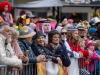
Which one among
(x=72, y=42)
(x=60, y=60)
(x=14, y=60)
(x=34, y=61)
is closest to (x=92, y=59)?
(x=72, y=42)

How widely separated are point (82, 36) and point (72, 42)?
108cm

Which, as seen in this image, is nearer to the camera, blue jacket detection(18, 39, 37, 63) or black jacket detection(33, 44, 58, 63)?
blue jacket detection(18, 39, 37, 63)

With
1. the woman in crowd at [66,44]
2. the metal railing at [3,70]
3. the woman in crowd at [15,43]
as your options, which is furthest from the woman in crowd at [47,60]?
the metal railing at [3,70]

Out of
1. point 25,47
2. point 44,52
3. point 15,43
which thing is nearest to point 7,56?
point 15,43

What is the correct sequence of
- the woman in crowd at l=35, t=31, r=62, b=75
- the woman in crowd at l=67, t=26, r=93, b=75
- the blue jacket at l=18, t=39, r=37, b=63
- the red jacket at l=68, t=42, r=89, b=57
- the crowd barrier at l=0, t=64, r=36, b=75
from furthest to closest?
the red jacket at l=68, t=42, r=89, b=57 → the woman in crowd at l=67, t=26, r=93, b=75 → the woman in crowd at l=35, t=31, r=62, b=75 → the blue jacket at l=18, t=39, r=37, b=63 → the crowd barrier at l=0, t=64, r=36, b=75

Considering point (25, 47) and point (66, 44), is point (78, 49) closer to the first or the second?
point (66, 44)

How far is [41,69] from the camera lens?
8625 millimetres

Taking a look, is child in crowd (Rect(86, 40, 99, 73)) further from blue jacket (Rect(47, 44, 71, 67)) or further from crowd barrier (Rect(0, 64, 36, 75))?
crowd barrier (Rect(0, 64, 36, 75))

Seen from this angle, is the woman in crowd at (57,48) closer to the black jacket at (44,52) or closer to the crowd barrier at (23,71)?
the black jacket at (44,52)

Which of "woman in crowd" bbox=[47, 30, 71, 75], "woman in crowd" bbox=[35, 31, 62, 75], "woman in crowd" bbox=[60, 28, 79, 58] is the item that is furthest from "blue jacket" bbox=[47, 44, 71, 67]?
"woman in crowd" bbox=[60, 28, 79, 58]

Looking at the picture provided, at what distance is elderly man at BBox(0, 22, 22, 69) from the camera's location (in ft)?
24.7

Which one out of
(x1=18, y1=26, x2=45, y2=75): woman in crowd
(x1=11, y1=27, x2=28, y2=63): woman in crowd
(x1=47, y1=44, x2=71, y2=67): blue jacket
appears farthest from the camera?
(x1=47, y1=44, x2=71, y2=67): blue jacket

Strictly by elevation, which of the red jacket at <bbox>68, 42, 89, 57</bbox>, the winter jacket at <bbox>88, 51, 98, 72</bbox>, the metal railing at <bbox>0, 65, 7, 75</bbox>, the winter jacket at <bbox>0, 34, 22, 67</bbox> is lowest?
the winter jacket at <bbox>88, 51, 98, 72</bbox>

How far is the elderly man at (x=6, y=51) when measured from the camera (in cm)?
752
